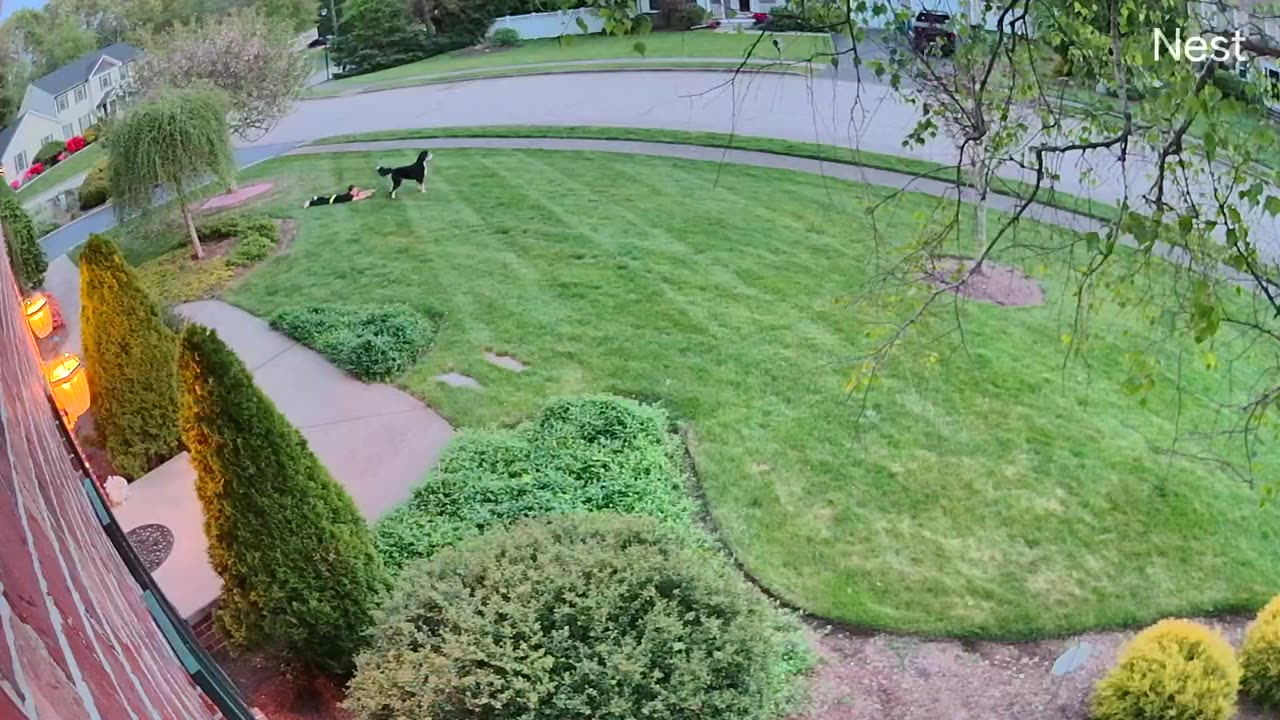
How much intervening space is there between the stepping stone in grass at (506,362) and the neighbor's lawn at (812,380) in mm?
54

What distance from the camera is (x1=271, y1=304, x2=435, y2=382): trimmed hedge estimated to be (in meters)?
5.48

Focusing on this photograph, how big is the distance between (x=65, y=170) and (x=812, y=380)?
452 centimetres

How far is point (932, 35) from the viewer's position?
3.94 meters

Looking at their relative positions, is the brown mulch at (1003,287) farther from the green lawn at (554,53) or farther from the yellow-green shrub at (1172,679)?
the yellow-green shrub at (1172,679)

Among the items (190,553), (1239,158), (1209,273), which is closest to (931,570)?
(1209,273)

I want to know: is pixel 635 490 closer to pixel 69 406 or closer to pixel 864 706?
pixel 864 706

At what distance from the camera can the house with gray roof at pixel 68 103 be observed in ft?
17.7

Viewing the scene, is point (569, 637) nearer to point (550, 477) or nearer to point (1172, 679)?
point (550, 477)

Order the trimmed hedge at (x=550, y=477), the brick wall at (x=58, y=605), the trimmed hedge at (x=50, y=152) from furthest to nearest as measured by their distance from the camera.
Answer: the trimmed hedge at (x=50, y=152) → the trimmed hedge at (x=550, y=477) → the brick wall at (x=58, y=605)

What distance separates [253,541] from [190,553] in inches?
50.7

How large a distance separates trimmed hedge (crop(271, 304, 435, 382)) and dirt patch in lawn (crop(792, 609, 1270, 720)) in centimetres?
286

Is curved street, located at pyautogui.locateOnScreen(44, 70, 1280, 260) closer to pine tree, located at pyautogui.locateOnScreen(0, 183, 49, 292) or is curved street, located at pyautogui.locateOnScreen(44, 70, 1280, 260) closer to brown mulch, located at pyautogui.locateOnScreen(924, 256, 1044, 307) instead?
brown mulch, located at pyautogui.locateOnScreen(924, 256, 1044, 307)

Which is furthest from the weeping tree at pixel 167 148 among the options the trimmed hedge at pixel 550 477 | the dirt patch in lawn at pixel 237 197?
the trimmed hedge at pixel 550 477

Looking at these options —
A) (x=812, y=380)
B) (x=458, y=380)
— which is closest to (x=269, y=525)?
(x=458, y=380)
